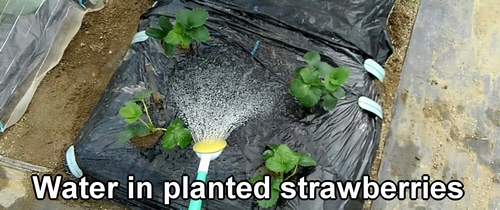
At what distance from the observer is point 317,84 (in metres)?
1.86

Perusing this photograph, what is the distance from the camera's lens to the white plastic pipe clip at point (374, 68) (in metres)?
2.10

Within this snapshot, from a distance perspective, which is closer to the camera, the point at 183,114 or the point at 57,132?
the point at 183,114

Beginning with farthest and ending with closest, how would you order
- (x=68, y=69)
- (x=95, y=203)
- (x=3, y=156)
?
(x=68, y=69) → (x=3, y=156) → (x=95, y=203)

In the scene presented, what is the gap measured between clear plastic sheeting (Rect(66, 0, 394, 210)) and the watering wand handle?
0.40 ft

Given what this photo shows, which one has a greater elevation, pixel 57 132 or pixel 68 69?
pixel 68 69

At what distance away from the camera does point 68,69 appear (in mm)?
2441

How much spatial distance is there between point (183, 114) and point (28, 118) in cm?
82

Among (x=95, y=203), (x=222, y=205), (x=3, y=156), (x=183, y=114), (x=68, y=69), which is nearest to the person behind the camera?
(x=222, y=205)

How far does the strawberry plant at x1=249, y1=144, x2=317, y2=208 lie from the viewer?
1683 millimetres

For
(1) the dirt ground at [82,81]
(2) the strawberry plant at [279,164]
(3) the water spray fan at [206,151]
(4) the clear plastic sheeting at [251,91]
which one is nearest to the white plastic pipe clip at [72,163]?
(4) the clear plastic sheeting at [251,91]

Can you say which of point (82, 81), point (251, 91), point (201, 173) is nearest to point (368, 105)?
point (251, 91)

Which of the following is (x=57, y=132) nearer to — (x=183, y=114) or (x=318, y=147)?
(x=183, y=114)

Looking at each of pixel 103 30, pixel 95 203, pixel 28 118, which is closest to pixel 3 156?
pixel 28 118

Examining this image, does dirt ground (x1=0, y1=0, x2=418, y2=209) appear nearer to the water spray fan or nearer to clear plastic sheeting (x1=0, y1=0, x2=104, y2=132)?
clear plastic sheeting (x1=0, y1=0, x2=104, y2=132)
